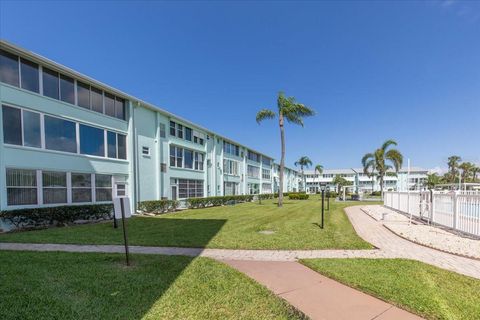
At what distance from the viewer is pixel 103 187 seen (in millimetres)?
16141

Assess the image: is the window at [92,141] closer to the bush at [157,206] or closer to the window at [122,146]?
the window at [122,146]

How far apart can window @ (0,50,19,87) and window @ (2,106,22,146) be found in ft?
4.14

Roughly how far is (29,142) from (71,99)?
3347 millimetres

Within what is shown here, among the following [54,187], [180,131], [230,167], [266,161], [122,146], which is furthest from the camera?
[266,161]

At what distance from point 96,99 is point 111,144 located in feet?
9.30

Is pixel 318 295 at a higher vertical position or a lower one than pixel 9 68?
lower

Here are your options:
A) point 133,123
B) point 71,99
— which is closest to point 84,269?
point 71,99

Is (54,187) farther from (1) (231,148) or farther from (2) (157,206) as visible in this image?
(1) (231,148)

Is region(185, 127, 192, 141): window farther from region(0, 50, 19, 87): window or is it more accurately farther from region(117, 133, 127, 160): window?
region(0, 50, 19, 87): window

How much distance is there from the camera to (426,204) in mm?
13094

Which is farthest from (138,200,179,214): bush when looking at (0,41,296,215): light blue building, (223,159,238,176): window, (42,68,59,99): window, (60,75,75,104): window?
(223,159,238,176): window

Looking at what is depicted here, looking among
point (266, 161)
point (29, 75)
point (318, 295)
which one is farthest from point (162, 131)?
point (266, 161)

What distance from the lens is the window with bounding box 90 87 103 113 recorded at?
52.1 feet

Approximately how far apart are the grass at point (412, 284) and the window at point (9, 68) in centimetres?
1442
